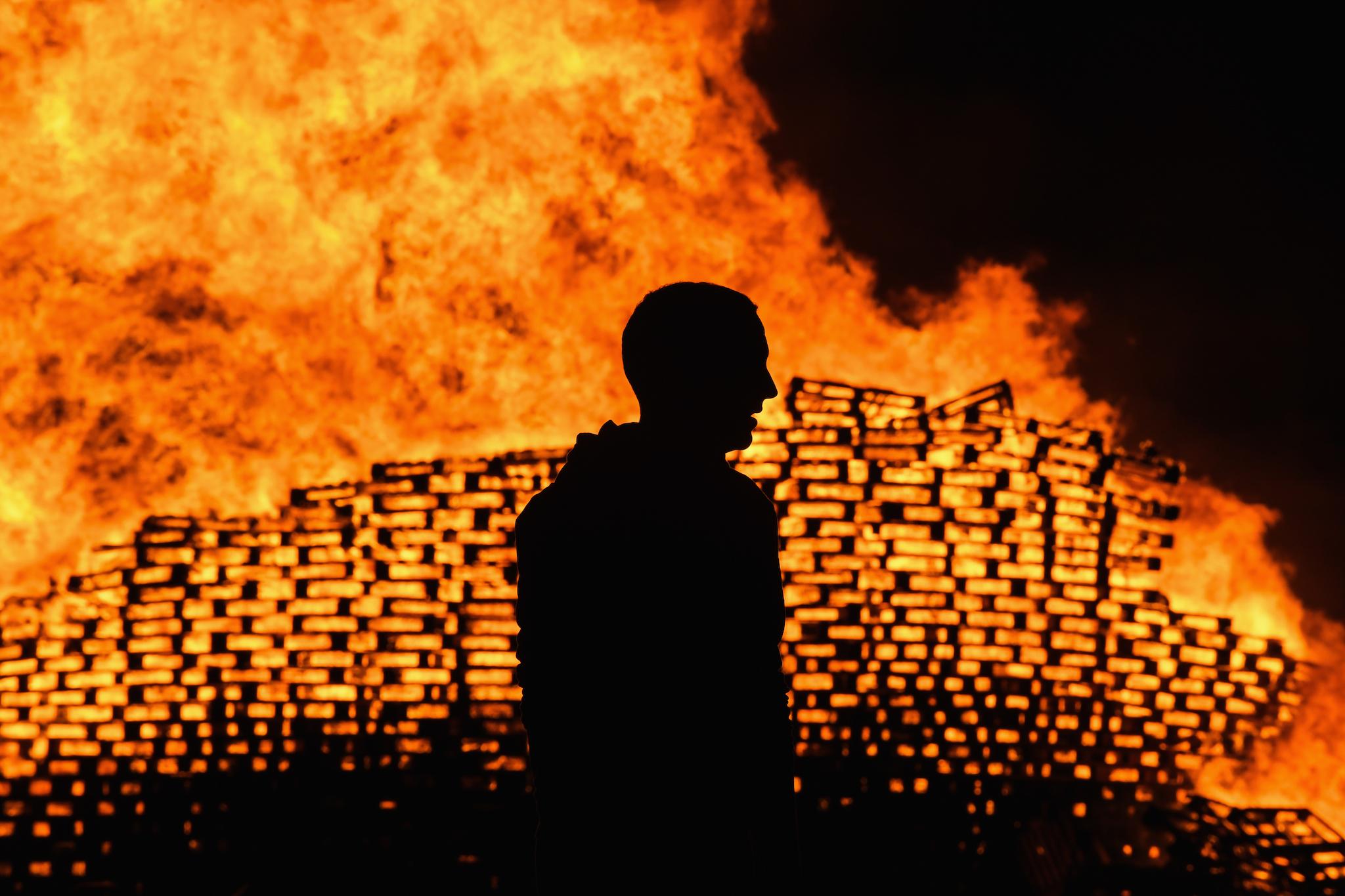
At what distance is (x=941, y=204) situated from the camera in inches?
178

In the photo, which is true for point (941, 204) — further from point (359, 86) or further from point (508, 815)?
point (508, 815)

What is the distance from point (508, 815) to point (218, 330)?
8.10ft

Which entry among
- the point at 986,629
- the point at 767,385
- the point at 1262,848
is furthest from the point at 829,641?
the point at 767,385

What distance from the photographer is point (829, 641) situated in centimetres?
420

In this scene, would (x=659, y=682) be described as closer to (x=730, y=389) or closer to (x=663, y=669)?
(x=663, y=669)

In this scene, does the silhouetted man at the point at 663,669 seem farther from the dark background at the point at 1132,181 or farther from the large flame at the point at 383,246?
the dark background at the point at 1132,181

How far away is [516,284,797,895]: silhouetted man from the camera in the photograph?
4.40 feet

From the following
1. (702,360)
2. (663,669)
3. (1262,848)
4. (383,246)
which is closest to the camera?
(663,669)

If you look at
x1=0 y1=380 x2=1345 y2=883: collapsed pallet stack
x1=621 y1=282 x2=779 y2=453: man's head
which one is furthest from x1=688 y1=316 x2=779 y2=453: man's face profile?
x1=0 y1=380 x2=1345 y2=883: collapsed pallet stack

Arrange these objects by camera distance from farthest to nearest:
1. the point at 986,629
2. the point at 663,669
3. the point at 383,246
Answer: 1. the point at 383,246
2. the point at 986,629
3. the point at 663,669

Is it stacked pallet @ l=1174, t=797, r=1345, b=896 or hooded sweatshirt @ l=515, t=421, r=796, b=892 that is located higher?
hooded sweatshirt @ l=515, t=421, r=796, b=892

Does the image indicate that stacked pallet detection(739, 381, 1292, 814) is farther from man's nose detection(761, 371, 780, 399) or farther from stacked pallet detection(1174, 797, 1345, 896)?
man's nose detection(761, 371, 780, 399)

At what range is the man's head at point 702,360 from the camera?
4.73 feet

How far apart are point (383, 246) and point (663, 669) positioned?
11.7ft
